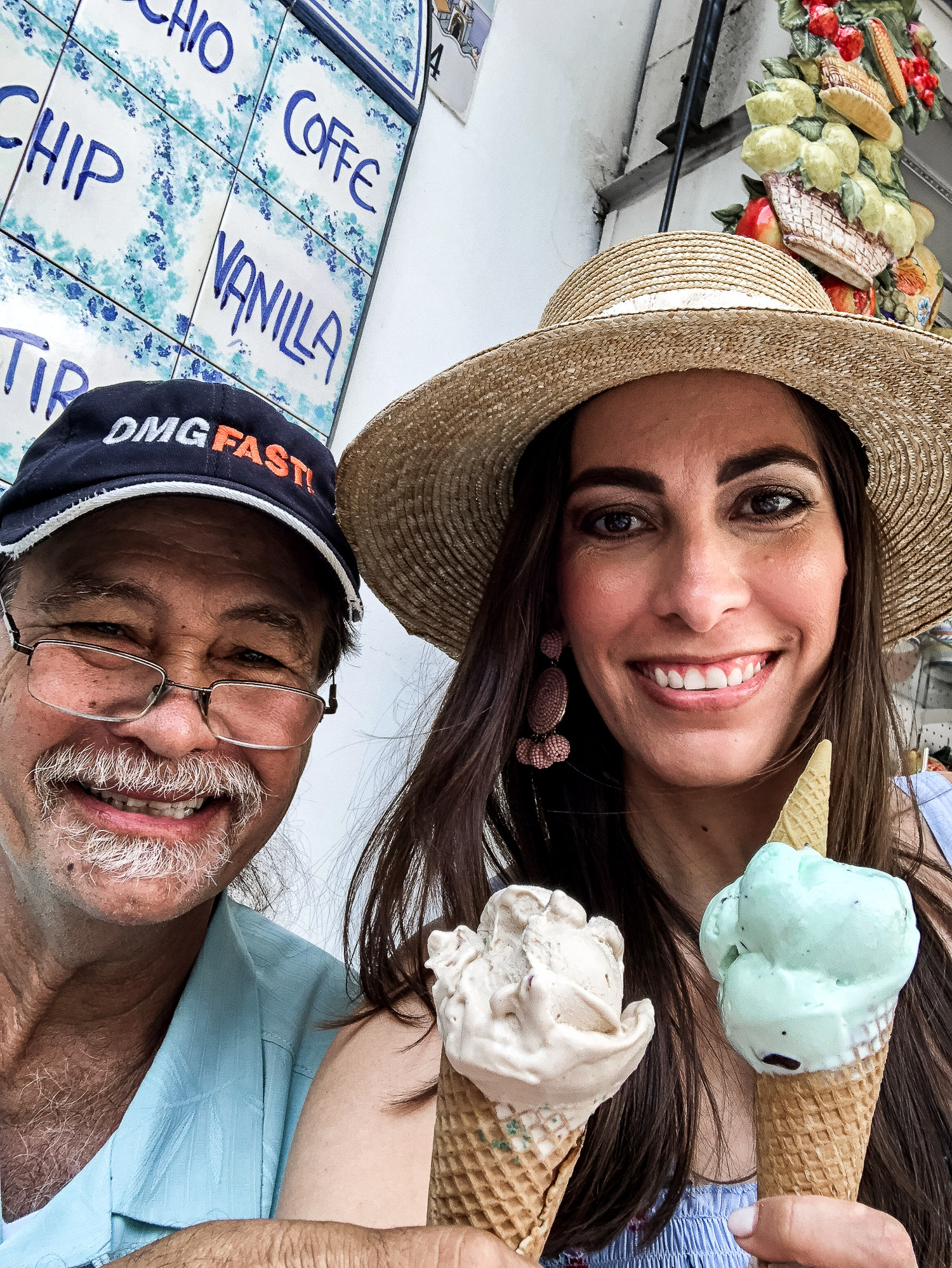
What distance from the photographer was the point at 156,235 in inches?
98.1

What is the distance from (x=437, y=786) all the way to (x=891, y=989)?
889 mm

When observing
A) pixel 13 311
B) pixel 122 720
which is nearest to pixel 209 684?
pixel 122 720

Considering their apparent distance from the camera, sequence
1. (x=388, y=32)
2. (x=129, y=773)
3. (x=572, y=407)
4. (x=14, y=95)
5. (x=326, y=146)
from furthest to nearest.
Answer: (x=388, y=32) → (x=326, y=146) → (x=14, y=95) → (x=572, y=407) → (x=129, y=773)

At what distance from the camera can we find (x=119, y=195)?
241 centimetres

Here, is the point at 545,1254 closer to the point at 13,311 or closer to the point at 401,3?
the point at 13,311

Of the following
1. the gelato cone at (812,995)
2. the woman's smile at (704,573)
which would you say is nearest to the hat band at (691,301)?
the woman's smile at (704,573)

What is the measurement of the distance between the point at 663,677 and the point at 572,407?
1.62 feet

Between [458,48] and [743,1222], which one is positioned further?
[458,48]

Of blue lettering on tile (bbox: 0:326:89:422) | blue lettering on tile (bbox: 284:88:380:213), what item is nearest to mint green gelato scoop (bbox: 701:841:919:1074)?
blue lettering on tile (bbox: 0:326:89:422)

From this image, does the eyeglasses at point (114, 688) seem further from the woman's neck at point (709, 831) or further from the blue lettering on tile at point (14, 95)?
the blue lettering on tile at point (14, 95)

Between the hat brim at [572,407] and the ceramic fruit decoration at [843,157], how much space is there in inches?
47.8

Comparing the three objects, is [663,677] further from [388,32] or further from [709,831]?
[388,32]

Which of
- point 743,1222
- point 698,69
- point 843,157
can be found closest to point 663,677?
point 743,1222

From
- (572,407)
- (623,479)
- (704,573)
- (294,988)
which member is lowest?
(294,988)
